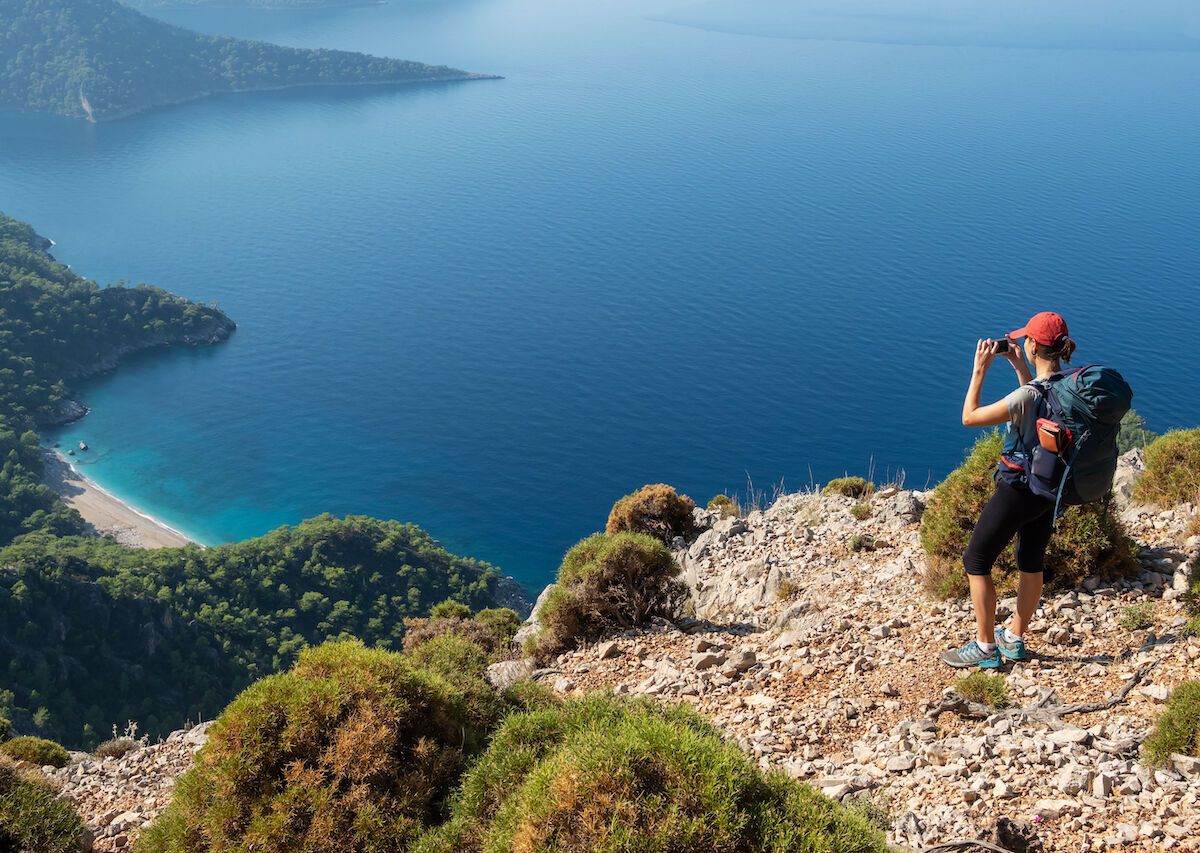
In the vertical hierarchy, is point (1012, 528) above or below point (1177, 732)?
above

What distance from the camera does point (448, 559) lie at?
56969 mm

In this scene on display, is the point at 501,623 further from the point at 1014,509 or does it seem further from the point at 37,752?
the point at 1014,509

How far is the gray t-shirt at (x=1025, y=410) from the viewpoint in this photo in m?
6.25

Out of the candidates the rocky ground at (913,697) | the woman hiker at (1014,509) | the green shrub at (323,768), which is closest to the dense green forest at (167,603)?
the rocky ground at (913,697)

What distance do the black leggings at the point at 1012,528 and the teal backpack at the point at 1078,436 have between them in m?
0.18

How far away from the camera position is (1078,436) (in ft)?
20.0

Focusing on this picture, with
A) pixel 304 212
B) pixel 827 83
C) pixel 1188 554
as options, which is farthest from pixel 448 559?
pixel 827 83

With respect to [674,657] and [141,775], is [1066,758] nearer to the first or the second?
[674,657]

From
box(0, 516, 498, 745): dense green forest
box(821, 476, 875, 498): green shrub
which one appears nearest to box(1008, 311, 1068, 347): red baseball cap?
box(821, 476, 875, 498): green shrub

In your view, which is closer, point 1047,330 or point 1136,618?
point 1047,330

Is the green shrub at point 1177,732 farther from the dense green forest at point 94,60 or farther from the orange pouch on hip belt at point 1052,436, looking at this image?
the dense green forest at point 94,60

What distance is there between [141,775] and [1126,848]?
8596 millimetres

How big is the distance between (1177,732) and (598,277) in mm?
97937

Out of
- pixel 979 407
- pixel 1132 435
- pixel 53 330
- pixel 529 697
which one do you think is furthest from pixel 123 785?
pixel 53 330
